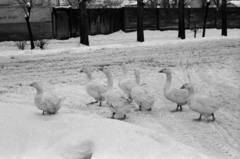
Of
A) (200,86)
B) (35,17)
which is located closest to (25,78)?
(200,86)

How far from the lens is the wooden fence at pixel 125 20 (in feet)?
102

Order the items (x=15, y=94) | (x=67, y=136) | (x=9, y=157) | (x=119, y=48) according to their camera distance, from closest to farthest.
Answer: (x=9, y=157) → (x=67, y=136) → (x=15, y=94) → (x=119, y=48)

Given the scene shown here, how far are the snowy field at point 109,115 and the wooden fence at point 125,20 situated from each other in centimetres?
1247

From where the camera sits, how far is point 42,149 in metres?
6.24

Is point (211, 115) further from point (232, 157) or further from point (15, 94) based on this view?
point (15, 94)

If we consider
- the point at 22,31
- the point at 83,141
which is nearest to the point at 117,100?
the point at 83,141

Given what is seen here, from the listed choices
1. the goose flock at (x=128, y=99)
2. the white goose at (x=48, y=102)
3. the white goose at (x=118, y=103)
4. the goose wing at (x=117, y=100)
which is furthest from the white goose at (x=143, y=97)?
the white goose at (x=48, y=102)

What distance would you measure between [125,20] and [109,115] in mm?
27588

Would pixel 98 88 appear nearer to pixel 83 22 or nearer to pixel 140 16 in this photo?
pixel 83 22

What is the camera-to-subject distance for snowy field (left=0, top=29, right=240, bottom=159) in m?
6.19

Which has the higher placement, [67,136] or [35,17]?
[35,17]

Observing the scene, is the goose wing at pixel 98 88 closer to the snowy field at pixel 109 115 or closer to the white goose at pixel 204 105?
the snowy field at pixel 109 115

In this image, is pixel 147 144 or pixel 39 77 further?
pixel 39 77

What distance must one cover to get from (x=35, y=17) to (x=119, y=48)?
11.9 meters
